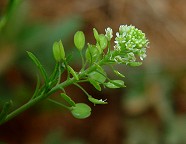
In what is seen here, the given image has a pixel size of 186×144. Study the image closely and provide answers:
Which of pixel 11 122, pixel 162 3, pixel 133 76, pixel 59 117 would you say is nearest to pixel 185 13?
pixel 162 3

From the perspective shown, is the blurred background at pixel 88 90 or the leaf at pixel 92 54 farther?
the blurred background at pixel 88 90

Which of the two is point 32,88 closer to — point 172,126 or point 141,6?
point 172,126

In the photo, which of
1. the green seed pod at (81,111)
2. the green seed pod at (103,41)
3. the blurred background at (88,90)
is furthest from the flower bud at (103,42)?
the blurred background at (88,90)

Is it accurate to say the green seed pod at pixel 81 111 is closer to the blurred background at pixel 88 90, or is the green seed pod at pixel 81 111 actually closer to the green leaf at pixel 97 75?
the green leaf at pixel 97 75

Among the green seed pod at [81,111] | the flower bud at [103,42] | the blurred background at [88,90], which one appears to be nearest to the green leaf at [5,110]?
the green seed pod at [81,111]

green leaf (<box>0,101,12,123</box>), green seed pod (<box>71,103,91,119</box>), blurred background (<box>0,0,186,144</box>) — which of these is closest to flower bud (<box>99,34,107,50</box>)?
green seed pod (<box>71,103,91,119</box>)

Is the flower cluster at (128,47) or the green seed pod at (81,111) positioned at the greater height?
the flower cluster at (128,47)

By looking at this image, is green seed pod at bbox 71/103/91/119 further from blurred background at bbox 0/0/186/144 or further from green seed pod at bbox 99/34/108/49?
blurred background at bbox 0/0/186/144

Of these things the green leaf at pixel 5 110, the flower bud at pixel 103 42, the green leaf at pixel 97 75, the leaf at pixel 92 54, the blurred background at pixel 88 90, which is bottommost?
the green leaf at pixel 5 110
